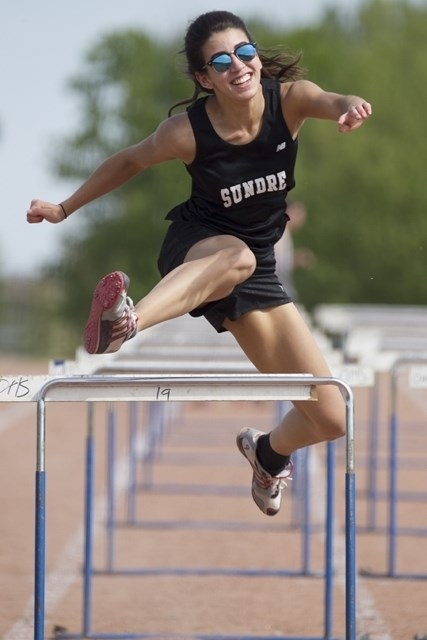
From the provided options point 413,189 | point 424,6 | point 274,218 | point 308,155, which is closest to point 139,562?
point 274,218

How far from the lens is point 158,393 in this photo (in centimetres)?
516

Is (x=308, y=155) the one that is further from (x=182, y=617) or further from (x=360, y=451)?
(x=182, y=617)

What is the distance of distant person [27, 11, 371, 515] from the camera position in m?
5.73

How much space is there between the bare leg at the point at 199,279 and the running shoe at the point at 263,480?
0.89 m

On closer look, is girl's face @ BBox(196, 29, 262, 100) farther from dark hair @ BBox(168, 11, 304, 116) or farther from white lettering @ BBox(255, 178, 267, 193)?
white lettering @ BBox(255, 178, 267, 193)

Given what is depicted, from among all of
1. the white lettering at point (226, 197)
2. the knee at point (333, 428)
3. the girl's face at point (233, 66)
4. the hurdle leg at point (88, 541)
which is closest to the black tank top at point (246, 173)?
the white lettering at point (226, 197)

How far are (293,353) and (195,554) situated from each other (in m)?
4.61

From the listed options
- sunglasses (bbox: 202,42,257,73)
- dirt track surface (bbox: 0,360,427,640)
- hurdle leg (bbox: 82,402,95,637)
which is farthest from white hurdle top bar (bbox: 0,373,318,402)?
dirt track surface (bbox: 0,360,427,640)

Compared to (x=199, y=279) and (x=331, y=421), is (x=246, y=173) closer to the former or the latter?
(x=199, y=279)

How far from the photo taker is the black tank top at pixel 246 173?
19.0ft

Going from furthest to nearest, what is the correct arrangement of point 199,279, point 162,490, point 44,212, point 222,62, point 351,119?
1. point 162,490
2. point 44,212
3. point 222,62
4. point 199,279
5. point 351,119

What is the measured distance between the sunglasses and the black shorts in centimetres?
64

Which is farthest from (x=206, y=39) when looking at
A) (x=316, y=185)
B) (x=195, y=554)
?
(x=316, y=185)

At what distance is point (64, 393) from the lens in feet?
17.0
